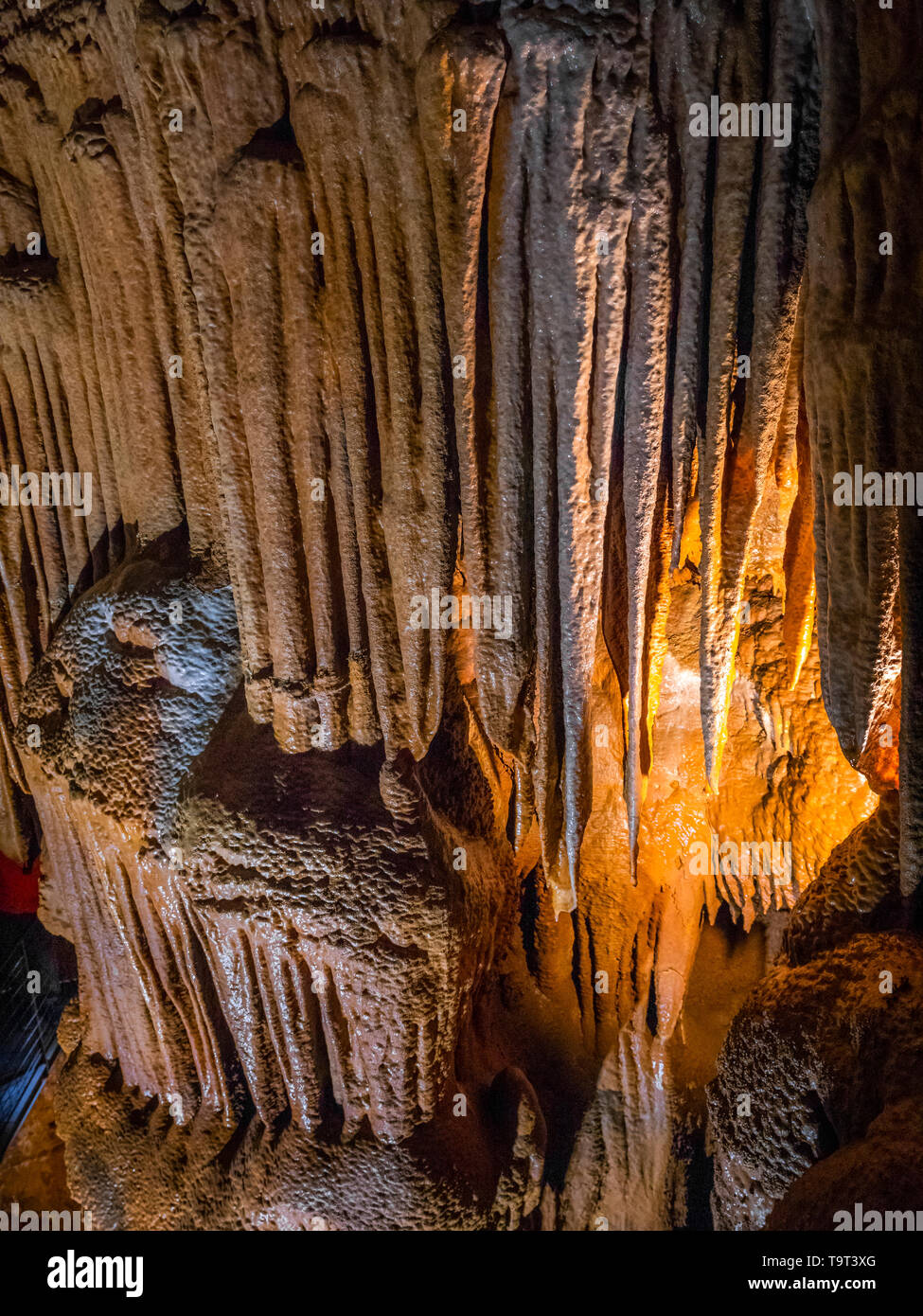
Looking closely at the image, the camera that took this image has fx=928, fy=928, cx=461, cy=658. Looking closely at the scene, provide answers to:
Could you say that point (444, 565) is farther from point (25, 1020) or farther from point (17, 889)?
point (25, 1020)

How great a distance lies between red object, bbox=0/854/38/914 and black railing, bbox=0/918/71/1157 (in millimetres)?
145

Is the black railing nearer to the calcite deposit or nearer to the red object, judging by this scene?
the red object

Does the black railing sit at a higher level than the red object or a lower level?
lower

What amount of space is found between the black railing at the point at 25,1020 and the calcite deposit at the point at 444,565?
0.98 m

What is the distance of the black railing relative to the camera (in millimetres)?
3707

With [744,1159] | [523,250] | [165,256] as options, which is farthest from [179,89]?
[744,1159]

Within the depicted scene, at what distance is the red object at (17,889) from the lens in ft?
11.5

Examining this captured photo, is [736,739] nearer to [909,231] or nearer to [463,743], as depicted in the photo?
[463,743]

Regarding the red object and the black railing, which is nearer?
the red object

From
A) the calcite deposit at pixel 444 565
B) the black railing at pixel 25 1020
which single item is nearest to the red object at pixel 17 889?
the black railing at pixel 25 1020

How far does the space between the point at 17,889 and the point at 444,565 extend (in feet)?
7.96

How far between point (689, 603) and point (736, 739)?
504mm

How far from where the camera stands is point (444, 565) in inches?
84.5

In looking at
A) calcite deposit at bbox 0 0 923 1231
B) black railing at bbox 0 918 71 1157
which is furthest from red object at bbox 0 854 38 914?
calcite deposit at bbox 0 0 923 1231
